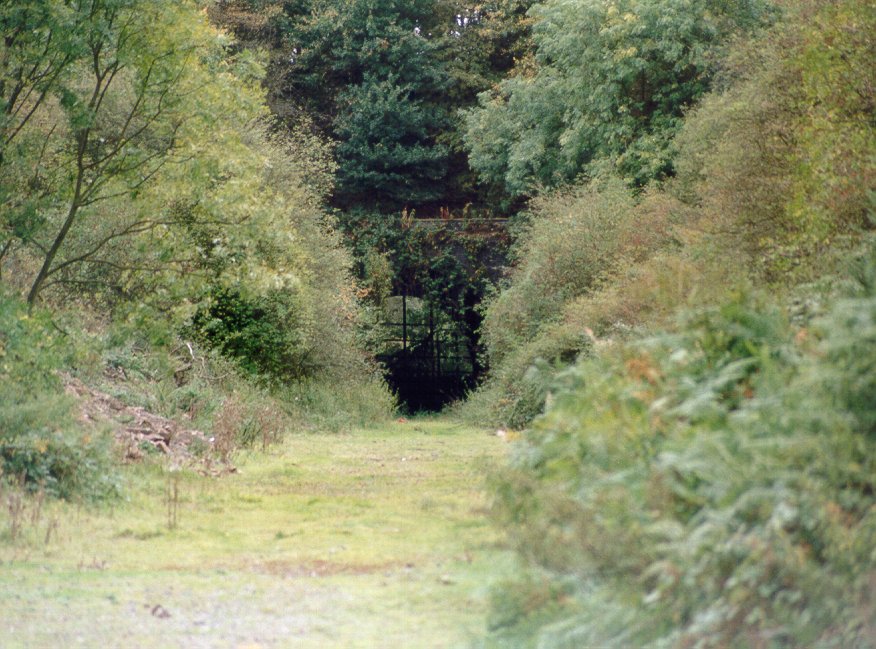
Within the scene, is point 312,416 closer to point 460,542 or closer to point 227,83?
point 227,83

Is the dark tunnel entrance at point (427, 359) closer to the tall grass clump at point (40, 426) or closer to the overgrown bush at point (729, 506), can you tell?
the tall grass clump at point (40, 426)

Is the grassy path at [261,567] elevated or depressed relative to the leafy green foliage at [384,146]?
depressed

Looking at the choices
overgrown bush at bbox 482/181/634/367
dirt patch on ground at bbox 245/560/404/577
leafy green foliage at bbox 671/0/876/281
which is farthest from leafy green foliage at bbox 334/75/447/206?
dirt patch on ground at bbox 245/560/404/577

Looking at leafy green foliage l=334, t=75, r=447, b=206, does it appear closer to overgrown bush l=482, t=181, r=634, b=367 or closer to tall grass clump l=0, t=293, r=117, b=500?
overgrown bush l=482, t=181, r=634, b=367

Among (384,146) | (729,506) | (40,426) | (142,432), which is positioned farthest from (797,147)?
(384,146)

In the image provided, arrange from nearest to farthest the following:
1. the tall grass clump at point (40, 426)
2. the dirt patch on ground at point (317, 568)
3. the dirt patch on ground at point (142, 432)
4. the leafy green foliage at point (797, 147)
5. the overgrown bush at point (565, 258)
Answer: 1. the dirt patch on ground at point (317, 568)
2. the tall grass clump at point (40, 426)
3. the leafy green foliage at point (797, 147)
4. the dirt patch on ground at point (142, 432)
5. the overgrown bush at point (565, 258)

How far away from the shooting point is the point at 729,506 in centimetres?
495

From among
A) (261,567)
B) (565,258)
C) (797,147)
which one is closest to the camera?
(261,567)

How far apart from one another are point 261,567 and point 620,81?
2096cm

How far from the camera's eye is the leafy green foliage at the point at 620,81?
25.3m

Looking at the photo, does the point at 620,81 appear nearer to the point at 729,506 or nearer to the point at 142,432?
the point at 142,432

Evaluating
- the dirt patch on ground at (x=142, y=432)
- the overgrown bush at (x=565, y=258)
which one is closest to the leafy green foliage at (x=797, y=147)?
the overgrown bush at (x=565, y=258)

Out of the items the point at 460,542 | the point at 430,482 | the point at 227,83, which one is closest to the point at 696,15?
the point at 227,83

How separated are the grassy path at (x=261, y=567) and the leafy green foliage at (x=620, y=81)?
51.1ft
